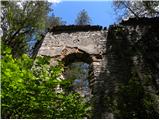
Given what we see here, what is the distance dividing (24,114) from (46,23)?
11588 millimetres

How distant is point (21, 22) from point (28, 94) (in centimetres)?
1064

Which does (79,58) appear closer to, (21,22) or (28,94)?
(28,94)

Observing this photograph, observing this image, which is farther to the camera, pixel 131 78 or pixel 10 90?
pixel 131 78

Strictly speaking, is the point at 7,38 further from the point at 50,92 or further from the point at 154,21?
the point at 50,92

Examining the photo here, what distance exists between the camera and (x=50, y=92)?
29.0 feet

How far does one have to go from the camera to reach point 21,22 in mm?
18719

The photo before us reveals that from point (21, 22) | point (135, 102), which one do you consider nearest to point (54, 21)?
point (21, 22)

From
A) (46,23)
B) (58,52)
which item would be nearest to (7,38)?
(46,23)

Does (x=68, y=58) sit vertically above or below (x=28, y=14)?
below

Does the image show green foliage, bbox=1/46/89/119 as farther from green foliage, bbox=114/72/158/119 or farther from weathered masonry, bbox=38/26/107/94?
weathered masonry, bbox=38/26/107/94

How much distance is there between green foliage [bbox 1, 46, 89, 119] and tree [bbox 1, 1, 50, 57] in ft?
31.8

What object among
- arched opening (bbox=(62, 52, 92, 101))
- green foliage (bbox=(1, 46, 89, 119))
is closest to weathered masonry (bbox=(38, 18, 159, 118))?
arched opening (bbox=(62, 52, 92, 101))

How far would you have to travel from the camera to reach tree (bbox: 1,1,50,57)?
731 inches

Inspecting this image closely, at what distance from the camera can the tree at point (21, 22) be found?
61.0 feet
